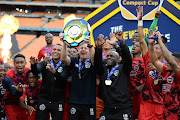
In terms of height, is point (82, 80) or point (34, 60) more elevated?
point (34, 60)

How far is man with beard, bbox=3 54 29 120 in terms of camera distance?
239 inches

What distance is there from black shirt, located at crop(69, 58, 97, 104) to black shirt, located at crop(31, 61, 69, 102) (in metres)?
0.32

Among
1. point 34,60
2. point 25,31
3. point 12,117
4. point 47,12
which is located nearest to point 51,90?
point 34,60

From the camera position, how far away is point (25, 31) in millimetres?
30906

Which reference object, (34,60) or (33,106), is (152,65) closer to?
(34,60)

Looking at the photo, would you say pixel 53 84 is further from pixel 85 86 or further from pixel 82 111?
pixel 82 111

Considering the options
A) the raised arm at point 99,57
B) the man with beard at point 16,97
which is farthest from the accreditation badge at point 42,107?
the raised arm at point 99,57

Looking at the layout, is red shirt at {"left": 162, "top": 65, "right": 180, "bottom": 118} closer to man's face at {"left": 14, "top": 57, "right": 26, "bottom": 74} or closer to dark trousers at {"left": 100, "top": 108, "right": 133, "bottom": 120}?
dark trousers at {"left": 100, "top": 108, "right": 133, "bottom": 120}

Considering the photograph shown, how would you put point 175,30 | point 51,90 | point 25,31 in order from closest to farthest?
point 51,90
point 175,30
point 25,31

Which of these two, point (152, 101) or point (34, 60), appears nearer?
point (152, 101)

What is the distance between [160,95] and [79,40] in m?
1.81

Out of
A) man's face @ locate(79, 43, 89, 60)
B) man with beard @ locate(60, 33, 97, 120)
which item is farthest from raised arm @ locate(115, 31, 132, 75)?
man's face @ locate(79, 43, 89, 60)

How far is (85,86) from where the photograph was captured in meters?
5.40

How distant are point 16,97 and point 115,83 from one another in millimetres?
2433
